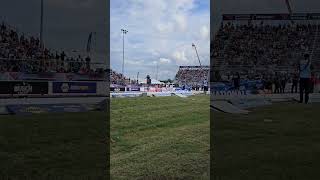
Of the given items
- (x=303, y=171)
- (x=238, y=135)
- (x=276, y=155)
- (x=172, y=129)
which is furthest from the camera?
(x=172, y=129)

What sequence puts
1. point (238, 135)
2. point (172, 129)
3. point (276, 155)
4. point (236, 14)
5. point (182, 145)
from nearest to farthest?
point (276, 155) < point (182, 145) < point (238, 135) < point (172, 129) < point (236, 14)

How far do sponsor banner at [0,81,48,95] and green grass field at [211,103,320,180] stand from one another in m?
7.51

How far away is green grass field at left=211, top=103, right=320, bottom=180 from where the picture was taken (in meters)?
4.62

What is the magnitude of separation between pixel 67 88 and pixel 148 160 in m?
11.8

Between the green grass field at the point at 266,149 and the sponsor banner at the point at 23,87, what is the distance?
7513mm

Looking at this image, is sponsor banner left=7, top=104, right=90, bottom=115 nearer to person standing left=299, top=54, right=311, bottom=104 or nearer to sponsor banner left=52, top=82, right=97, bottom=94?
sponsor banner left=52, top=82, right=97, bottom=94

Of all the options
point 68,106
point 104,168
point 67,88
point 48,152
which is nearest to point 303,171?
point 104,168

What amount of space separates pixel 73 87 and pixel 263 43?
54.0 ft

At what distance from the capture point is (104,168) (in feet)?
15.8

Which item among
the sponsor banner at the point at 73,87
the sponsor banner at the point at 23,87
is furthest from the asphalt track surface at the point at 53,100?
the sponsor banner at the point at 73,87

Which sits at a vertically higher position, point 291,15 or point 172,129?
point 291,15

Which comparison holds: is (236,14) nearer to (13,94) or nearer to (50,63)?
(50,63)

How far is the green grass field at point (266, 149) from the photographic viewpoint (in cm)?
462

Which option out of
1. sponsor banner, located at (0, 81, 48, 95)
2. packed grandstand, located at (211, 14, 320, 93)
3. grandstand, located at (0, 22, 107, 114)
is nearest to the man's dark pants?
packed grandstand, located at (211, 14, 320, 93)
